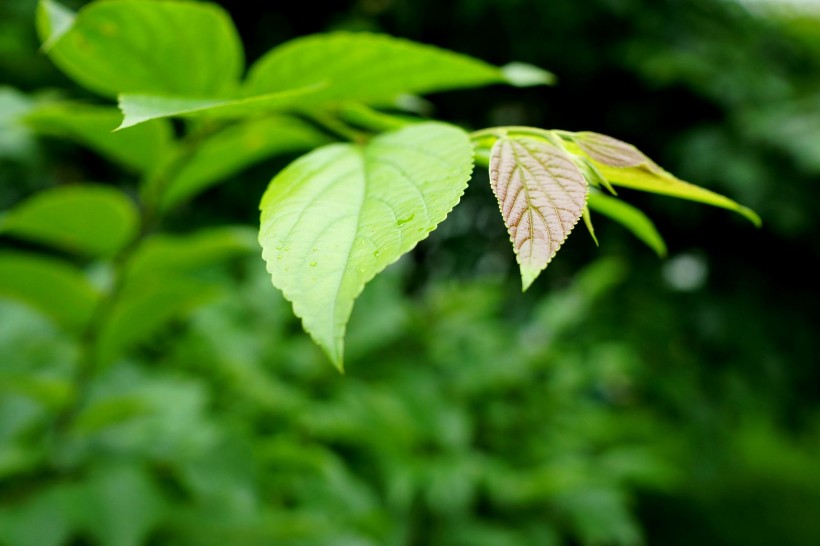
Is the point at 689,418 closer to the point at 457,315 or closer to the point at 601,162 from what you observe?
the point at 457,315

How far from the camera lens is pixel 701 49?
2768mm

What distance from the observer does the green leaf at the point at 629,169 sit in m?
0.41

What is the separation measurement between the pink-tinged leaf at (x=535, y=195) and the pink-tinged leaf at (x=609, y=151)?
21mm

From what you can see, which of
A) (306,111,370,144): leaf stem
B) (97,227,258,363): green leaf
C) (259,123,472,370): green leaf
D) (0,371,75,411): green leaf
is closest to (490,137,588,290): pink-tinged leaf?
(259,123,472,370): green leaf

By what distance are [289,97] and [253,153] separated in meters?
0.29

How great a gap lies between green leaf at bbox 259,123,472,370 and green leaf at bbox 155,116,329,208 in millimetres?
226

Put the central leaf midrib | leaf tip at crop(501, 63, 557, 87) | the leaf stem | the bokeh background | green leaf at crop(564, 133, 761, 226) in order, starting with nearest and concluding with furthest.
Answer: the central leaf midrib, green leaf at crop(564, 133, 761, 226), the leaf stem, leaf tip at crop(501, 63, 557, 87), the bokeh background

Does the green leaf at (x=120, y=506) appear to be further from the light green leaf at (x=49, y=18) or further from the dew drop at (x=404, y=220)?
the dew drop at (x=404, y=220)

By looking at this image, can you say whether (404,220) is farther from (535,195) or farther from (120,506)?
(120,506)

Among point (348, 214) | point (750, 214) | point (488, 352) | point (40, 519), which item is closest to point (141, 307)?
point (40, 519)

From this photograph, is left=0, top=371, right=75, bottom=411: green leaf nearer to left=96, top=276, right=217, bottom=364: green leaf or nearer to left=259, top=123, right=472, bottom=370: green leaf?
left=96, top=276, right=217, bottom=364: green leaf

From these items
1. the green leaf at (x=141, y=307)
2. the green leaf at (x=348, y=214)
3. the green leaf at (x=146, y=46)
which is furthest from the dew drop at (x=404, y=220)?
the green leaf at (x=141, y=307)

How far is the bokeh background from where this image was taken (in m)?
0.92

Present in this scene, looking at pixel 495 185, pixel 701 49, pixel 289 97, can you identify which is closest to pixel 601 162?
pixel 495 185
